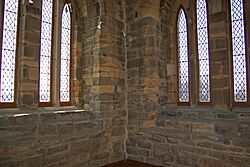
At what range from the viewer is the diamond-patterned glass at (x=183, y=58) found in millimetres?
5109

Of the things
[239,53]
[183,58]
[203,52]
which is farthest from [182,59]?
[239,53]

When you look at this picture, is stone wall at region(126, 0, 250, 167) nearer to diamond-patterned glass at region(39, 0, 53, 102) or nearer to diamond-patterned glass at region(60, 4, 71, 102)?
diamond-patterned glass at region(60, 4, 71, 102)

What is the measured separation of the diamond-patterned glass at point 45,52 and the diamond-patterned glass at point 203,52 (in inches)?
119

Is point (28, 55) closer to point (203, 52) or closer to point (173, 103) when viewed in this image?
point (173, 103)

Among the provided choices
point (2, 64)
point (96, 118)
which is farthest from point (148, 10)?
point (2, 64)

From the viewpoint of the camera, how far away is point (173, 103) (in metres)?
5.26

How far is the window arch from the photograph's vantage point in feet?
16.8

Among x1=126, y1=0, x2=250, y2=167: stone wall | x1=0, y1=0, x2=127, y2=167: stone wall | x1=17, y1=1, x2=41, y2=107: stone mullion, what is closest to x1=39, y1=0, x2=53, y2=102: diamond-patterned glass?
x1=0, y1=0, x2=127, y2=167: stone wall

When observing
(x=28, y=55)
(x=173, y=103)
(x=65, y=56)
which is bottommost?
(x=173, y=103)

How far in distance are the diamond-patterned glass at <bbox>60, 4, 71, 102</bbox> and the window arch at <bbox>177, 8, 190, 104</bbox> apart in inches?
94.7

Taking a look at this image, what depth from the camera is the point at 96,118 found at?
486cm

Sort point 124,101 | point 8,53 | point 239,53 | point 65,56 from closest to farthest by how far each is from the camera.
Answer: point 8,53 → point 239,53 → point 65,56 → point 124,101

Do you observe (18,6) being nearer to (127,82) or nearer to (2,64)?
(2,64)

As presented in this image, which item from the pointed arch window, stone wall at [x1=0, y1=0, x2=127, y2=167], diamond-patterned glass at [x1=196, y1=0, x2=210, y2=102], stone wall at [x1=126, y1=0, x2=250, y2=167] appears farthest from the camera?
diamond-patterned glass at [x1=196, y1=0, x2=210, y2=102]
